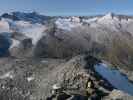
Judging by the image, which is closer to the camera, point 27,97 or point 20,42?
point 27,97

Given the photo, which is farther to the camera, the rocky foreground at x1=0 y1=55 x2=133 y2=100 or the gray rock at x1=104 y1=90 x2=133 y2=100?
the rocky foreground at x1=0 y1=55 x2=133 y2=100

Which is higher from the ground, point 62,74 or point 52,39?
point 62,74

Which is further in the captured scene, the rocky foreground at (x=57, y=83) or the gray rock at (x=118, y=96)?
the rocky foreground at (x=57, y=83)

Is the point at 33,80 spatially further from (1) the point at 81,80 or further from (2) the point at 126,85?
(2) the point at 126,85

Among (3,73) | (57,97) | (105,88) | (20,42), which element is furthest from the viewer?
(20,42)

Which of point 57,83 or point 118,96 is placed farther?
point 57,83

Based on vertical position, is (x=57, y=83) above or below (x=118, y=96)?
above

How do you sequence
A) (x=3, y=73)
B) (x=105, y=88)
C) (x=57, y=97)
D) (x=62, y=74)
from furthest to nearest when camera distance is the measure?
1. (x=3, y=73)
2. (x=62, y=74)
3. (x=105, y=88)
4. (x=57, y=97)

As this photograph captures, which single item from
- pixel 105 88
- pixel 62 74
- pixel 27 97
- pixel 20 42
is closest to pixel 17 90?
pixel 27 97
